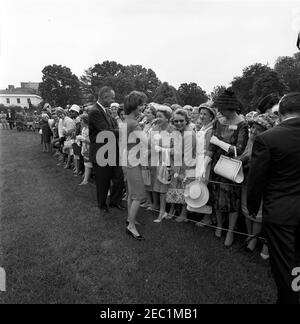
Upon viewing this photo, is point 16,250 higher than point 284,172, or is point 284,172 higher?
point 284,172

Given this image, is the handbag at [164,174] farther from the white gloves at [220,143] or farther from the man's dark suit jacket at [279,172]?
the man's dark suit jacket at [279,172]

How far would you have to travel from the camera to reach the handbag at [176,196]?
4.84 meters

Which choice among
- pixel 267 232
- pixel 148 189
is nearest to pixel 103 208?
pixel 148 189

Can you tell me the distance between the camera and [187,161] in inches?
183

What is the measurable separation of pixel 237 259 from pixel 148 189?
7.20ft

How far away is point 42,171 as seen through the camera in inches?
361

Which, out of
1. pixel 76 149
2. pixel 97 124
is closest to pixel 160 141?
pixel 97 124

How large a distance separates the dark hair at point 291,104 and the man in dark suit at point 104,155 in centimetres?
334

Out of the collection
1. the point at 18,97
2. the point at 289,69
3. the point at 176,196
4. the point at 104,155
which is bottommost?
the point at 176,196

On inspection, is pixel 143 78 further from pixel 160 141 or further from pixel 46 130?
pixel 160 141

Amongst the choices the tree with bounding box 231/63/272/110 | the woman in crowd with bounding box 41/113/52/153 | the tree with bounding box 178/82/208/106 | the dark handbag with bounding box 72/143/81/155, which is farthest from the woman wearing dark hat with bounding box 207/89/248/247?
the tree with bounding box 178/82/208/106

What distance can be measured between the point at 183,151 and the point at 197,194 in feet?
2.79

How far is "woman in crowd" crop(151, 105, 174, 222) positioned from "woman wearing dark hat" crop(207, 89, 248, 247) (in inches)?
41.3

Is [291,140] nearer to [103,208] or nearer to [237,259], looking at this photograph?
[237,259]
